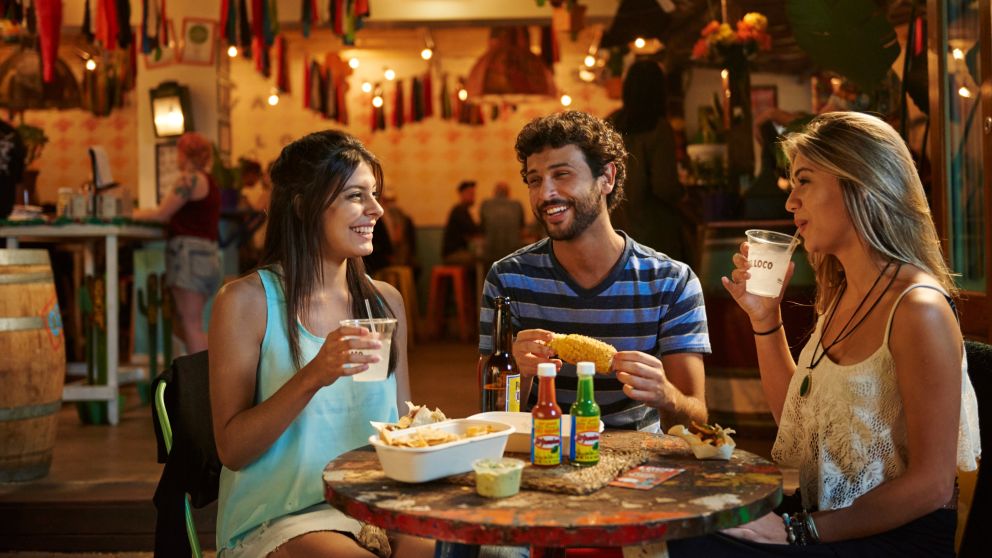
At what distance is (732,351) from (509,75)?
4.65m

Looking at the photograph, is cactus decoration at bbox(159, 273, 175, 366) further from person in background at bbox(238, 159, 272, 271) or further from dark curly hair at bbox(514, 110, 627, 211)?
dark curly hair at bbox(514, 110, 627, 211)

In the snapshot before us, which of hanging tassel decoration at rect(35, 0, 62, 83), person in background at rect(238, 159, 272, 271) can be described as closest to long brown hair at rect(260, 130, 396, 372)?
hanging tassel decoration at rect(35, 0, 62, 83)

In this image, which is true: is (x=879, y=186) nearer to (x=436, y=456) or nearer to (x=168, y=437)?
(x=436, y=456)

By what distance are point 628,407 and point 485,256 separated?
860 centimetres

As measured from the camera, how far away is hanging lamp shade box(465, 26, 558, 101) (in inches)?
342

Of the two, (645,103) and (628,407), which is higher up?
(645,103)

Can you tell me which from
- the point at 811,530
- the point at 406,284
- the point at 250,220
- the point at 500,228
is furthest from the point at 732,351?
the point at 500,228

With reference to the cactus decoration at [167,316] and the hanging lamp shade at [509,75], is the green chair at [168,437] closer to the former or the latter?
the cactus decoration at [167,316]

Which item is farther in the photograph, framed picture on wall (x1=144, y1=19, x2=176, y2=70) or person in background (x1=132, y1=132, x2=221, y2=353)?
framed picture on wall (x1=144, y1=19, x2=176, y2=70)

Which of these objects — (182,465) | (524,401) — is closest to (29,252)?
(182,465)

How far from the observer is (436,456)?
5.29ft

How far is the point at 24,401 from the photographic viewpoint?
4211mm

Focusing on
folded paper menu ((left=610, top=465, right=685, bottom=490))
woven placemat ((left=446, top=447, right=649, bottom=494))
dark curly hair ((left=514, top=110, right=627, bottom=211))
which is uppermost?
dark curly hair ((left=514, top=110, right=627, bottom=211))

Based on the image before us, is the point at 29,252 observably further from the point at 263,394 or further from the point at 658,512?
the point at 658,512
